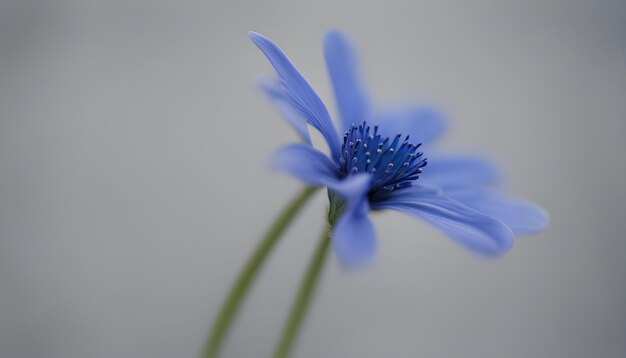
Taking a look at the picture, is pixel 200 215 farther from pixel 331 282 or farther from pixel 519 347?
pixel 519 347

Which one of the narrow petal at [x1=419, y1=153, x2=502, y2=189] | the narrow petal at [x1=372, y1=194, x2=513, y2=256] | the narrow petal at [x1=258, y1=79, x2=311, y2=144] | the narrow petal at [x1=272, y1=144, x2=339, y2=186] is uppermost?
the narrow petal at [x1=419, y1=153, x2=502, y2=189]

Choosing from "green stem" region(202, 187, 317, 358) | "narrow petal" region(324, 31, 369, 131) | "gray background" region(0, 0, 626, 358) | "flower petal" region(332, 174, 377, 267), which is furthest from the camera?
"gray background" region(0, 0, 626, 358)

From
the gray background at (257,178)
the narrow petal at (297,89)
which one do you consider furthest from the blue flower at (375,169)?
the gray background at (257,178)

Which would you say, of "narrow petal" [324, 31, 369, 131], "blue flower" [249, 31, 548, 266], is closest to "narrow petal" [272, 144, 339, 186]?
"blue flower" [249, 31, 548, 266]

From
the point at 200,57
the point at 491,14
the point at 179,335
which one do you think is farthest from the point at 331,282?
the point at 491,14

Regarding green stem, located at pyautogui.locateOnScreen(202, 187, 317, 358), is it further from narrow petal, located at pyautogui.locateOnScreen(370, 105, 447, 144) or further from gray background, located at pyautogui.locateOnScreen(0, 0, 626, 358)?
gray background, located at pyautogui.locateOnScreen(0, 0, 626, 358)

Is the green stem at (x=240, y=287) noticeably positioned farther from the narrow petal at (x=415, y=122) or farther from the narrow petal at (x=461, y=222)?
the narrow petal at (x=415, y=122)
